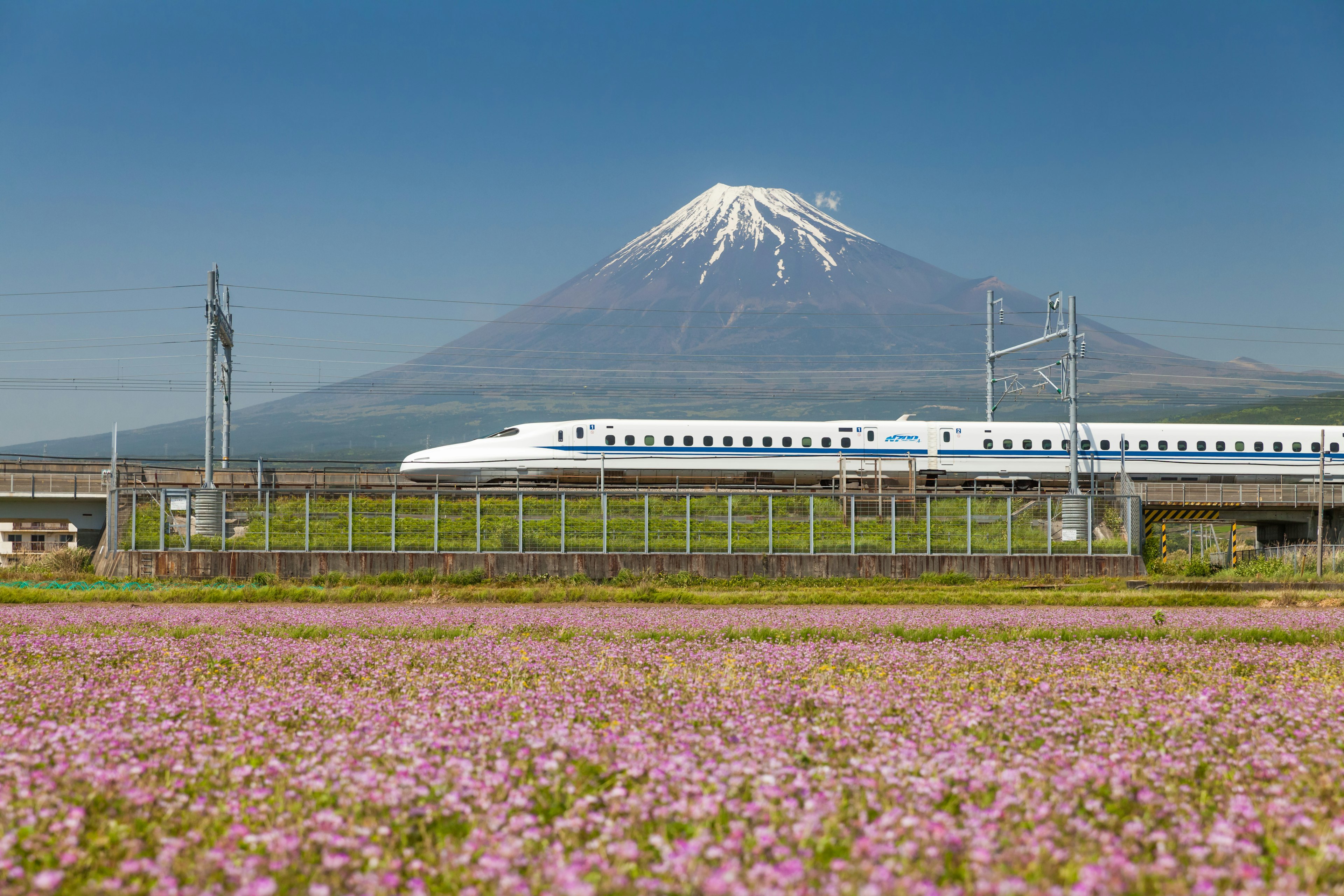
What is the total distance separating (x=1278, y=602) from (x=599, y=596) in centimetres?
1550

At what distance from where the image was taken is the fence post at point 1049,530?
30.7 meters

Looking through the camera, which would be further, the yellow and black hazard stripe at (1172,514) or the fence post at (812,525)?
the yellow and black hazard stripe at (1172,514)

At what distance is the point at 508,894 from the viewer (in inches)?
156

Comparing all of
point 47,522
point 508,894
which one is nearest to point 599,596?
point 508,894

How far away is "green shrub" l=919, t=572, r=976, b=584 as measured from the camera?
94.2 feet

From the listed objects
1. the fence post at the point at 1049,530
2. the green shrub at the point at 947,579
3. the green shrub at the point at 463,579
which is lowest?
the green shrub at the point at 947,579

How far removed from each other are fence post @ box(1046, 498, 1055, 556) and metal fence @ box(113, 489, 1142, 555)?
0.04 meters

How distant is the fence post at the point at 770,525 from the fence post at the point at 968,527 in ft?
18.4

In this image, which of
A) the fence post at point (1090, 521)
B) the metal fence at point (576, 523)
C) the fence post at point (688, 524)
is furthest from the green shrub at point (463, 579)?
the fence post at point (1090, 521)

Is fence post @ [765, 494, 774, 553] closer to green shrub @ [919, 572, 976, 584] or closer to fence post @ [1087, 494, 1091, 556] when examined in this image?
green shrub @ [919, 572, 976, 584]

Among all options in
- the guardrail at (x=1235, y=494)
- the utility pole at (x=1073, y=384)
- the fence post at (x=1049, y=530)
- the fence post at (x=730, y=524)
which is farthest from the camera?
the guardrail at (x=1235, y=494)

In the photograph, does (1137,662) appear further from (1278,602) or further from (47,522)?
(47,522)

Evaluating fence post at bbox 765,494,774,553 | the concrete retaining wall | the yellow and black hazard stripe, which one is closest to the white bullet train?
the yellow and black hazard stripe

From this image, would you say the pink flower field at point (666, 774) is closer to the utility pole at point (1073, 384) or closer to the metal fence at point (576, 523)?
the metal fence at point (576, 523)
